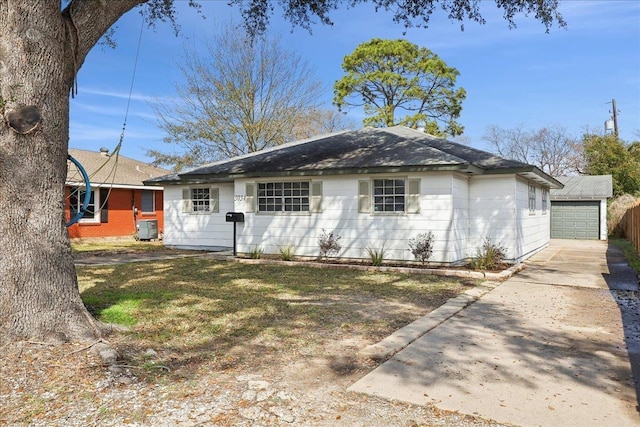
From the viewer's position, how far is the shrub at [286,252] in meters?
12.8

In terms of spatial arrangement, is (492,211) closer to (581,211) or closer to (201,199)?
(201,199)

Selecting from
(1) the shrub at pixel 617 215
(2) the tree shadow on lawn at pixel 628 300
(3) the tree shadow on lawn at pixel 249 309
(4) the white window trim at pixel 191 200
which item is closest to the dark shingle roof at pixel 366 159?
(4) the white window trim at pixel 191 200

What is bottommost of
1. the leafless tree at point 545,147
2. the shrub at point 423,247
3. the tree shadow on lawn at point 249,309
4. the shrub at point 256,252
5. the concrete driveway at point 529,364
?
the concrete driveway at point 529,364

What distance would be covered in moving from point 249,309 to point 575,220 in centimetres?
2054

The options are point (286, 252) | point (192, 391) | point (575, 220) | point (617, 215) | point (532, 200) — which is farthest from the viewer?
point (617, 215)

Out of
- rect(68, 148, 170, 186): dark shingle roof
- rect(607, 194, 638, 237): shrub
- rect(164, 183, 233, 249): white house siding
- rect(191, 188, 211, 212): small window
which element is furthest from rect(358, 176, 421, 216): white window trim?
rect(607, 194, 638, 237): shrub

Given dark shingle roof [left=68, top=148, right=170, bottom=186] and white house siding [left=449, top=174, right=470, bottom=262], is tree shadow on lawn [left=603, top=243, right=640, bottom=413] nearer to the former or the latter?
white house siding [left=449, top=174, right=470, bottom=262]

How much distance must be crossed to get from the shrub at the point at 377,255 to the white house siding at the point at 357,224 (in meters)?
0.08

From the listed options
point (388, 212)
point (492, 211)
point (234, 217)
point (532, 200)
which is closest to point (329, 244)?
point (388, 212)

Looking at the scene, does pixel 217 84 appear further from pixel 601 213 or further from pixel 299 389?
pixel 299 389

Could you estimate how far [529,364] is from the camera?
4441mm

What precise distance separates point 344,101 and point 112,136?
51.6ft

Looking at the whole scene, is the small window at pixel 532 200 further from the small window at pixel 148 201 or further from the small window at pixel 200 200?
the small window at pixel 148 201

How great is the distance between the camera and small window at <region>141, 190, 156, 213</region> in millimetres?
21891
